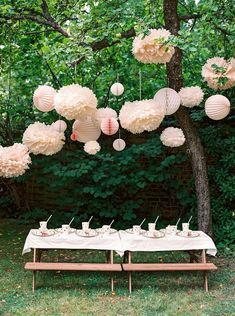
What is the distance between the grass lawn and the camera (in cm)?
481

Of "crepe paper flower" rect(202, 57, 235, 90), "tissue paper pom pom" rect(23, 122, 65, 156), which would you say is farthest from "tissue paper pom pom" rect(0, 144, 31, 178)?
Answer: "crepe paper flower" rect(202, 57, 235, 90)

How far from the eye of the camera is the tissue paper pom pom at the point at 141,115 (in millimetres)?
4973

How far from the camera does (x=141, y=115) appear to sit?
4.96 meters

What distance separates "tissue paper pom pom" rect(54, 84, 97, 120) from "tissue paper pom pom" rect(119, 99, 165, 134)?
0.42 m

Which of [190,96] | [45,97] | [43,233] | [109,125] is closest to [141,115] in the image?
[109,125]

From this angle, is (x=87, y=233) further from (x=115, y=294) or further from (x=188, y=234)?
(x=188, y=234)

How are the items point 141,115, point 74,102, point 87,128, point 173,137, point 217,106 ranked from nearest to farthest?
point 74,102
point 141,115
point 217,106
point 87,128
point 173,137

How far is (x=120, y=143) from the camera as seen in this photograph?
5801mm

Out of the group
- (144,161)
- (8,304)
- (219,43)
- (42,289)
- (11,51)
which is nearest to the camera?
(8,304)

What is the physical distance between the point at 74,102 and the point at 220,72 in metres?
1.71

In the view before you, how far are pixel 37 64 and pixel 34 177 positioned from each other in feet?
7.78

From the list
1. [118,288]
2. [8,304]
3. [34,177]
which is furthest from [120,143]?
[34,177]

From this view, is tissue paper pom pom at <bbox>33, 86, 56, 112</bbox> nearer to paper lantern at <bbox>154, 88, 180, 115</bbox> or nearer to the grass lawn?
paper lantern at <bbox>154, 88, 180, 115</bbox>

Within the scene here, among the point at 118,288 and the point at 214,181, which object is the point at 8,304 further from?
the point at 214,181
